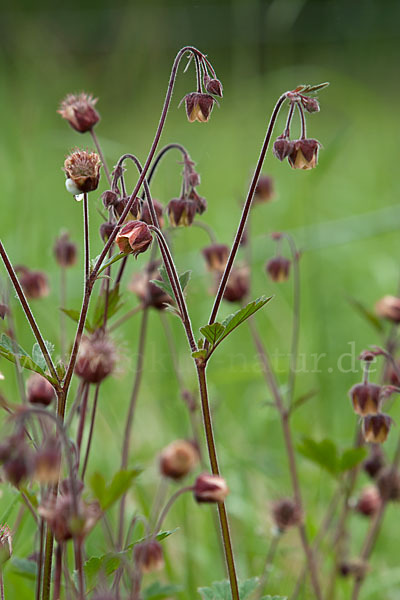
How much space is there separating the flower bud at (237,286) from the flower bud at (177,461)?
0.28 m

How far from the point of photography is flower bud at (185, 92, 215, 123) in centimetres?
86

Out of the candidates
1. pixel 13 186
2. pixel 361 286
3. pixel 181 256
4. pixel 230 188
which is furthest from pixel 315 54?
pixel 13 186

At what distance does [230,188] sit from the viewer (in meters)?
3.80

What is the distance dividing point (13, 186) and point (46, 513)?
5.18 ft

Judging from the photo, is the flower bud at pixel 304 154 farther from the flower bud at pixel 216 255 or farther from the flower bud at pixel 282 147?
the flower bud at pixel 216 255

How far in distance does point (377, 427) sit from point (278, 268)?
371 millimetres

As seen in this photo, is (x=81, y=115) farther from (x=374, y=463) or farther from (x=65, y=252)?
(x=374, y=463)

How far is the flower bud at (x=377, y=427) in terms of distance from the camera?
0.99 meters

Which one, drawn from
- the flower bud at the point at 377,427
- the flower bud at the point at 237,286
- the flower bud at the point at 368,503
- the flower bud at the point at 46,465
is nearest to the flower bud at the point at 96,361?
the flower bud at the point at 46,465

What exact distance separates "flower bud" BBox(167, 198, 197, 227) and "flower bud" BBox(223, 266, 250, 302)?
353mm

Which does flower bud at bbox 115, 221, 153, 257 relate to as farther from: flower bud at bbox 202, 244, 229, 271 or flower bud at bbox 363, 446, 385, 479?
flower bud at bbox 363, 446, 385, 479

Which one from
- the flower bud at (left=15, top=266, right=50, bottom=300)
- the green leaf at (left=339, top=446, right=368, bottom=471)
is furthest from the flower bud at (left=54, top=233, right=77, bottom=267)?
the green leaf at (left=339, top=446, right=368, bottom=471)

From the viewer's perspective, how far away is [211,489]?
79 centimetres

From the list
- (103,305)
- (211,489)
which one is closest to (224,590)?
(211,489)
